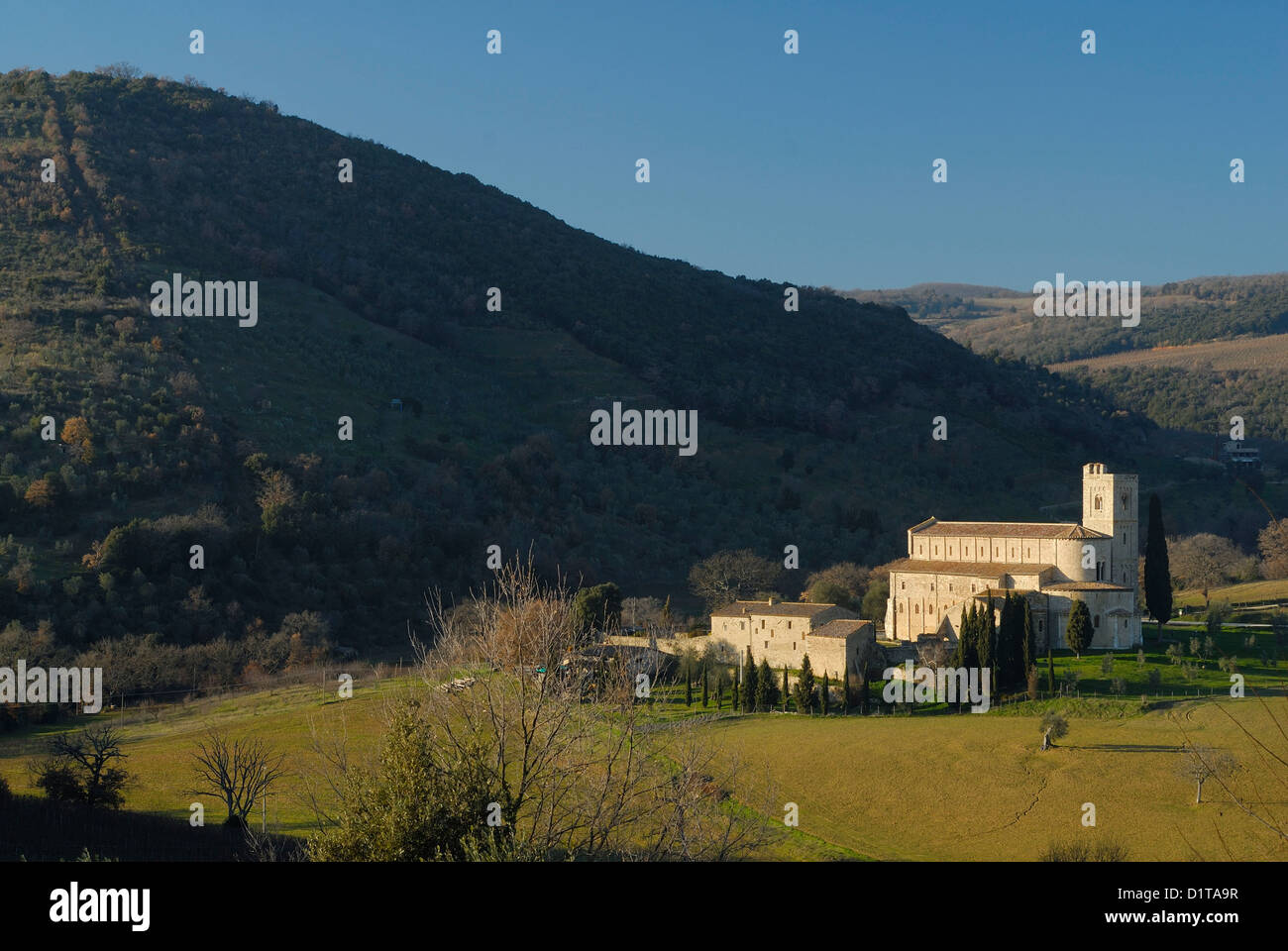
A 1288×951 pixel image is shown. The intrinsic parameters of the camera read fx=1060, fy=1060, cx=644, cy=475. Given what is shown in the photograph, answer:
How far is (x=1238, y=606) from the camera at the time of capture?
2179 inches

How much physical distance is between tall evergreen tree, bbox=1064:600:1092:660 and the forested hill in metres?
30.1

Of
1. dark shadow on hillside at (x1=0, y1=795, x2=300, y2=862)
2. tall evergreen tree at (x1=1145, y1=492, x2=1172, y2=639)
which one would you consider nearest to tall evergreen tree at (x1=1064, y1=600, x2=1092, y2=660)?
tall evergreen tree at (x1=1145, y1=492, x2=1172, y2=639)

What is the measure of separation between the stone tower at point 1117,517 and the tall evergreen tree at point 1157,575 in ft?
7.61

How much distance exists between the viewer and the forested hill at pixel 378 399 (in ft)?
185

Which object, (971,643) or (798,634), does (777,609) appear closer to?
(798,634)

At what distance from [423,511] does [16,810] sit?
45.6 metres

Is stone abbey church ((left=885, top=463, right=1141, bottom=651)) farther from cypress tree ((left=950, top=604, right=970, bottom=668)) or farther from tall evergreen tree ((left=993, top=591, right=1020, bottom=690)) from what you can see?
cypress tree ((left=950, top=604, right=970, bottom=668))

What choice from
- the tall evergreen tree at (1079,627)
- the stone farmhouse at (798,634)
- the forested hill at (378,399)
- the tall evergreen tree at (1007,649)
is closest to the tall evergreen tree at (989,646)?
the tall evergreen tree at (1007,649)

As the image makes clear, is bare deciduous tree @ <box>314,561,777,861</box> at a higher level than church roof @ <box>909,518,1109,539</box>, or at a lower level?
lower

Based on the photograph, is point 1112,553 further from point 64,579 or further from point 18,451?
point 18,451

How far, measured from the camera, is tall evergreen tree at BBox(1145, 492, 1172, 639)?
152ft

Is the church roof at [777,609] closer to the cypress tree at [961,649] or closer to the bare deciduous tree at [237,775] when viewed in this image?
the cypress tree at [961,649]

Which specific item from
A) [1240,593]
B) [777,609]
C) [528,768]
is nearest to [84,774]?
[528,768]
